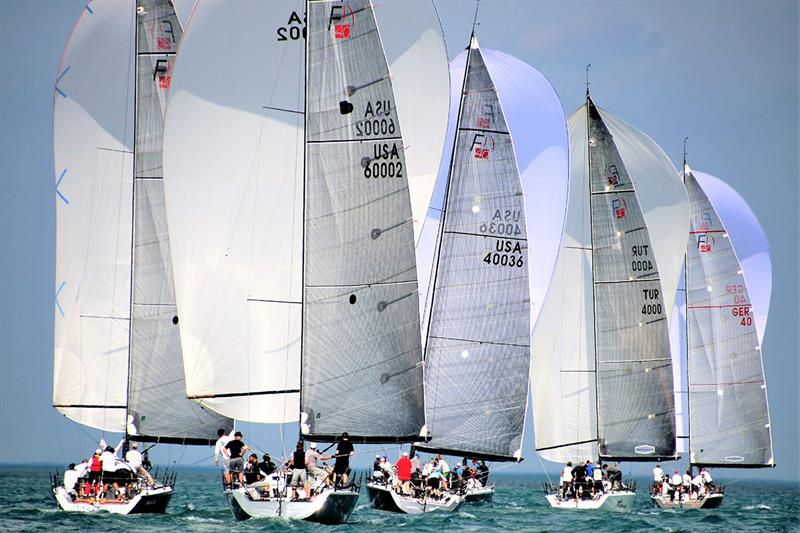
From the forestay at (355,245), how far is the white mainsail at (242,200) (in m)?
1.02

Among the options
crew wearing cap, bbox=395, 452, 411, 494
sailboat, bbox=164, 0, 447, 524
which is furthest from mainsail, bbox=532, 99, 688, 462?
sailboat, bbox=164, 0, 447, 524

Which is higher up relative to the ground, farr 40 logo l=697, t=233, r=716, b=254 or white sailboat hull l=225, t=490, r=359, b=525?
farr 40 logo l=697, t=233, r=716, b=254

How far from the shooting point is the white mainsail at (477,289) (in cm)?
3281

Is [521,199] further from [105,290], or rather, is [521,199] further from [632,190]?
[105,290]

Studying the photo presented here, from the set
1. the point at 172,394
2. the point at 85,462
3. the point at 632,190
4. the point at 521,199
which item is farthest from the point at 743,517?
the point at 85,462

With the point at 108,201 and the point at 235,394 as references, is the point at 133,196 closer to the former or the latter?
the point at 108,201

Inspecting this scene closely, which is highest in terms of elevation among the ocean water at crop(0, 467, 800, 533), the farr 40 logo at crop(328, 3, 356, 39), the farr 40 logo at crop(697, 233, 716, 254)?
the farr 40 logo at crop(328, 3, 356, 39)

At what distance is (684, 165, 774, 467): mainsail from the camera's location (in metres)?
43.4

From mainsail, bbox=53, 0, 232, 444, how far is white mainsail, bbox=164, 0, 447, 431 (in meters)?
4.74

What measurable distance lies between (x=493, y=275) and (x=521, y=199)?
1871 mm

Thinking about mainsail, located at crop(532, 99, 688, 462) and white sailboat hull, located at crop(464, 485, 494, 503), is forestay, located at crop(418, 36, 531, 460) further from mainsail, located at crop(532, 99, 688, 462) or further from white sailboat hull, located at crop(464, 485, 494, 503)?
mainsail, located at crop(532, 99, 688, 462)

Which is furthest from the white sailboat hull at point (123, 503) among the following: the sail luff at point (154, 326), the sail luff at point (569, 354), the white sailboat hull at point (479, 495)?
the sail luff at point (569, 354)

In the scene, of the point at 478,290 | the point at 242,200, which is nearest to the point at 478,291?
the point at 478,290

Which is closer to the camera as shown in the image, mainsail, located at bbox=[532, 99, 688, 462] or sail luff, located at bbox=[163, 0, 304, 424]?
sail luff, located at bbox=[163, 0, 304, 424]
